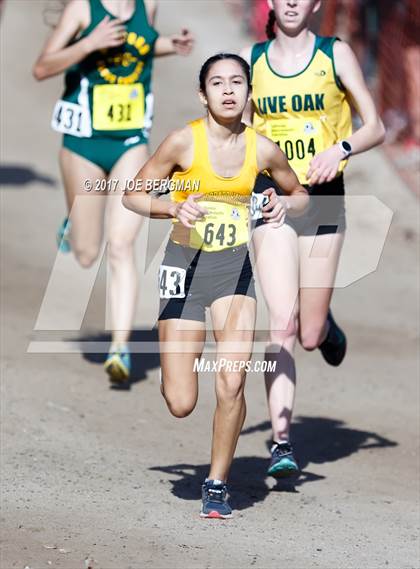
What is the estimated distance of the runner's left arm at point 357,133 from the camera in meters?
6.84

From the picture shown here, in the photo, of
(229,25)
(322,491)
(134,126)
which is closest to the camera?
(322,491)

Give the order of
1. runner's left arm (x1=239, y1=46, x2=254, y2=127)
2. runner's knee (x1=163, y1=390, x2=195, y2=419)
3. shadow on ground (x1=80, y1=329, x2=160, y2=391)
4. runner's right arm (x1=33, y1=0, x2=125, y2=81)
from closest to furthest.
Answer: runner's knee (x1=163, y1=390, x2=195, y2=419) < runner's left arm (x1=239, y1=46, x2=254, y2=127) < runner's right arm (x1=33, y1=0, x2=125, y2=81) < shadow on ground (x1=80, y1=329, x2=160, y2=391)

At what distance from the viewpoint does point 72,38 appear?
8.55 m

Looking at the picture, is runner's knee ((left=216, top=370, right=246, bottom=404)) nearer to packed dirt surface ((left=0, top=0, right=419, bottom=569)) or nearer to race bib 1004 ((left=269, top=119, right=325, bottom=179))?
packed dirt surface ((left=0, top=0, right=419, bottom=569))

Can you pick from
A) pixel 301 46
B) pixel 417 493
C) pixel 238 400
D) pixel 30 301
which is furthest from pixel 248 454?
pixel 30 301

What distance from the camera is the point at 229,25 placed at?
25.5 meters

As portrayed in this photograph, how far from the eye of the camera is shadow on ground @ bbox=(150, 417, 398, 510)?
6716mm

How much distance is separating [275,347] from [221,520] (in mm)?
1138

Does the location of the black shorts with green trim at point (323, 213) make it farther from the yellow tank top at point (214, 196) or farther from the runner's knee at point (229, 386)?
the runner's knee at point (229, 386)

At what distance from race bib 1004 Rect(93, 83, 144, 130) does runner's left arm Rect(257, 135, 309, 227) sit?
2387 millimetres

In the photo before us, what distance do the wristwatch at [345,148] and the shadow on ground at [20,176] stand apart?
8.08 metres

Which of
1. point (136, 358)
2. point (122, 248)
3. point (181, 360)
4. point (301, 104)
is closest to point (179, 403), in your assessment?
point (181, 360)

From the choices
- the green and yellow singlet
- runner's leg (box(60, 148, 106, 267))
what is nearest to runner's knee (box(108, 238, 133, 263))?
runner's leg (box(60, 148, 106, 267))

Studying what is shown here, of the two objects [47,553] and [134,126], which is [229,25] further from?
[47,553]
